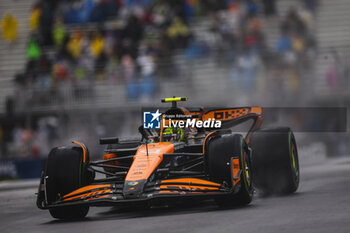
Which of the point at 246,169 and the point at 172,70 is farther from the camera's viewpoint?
the point at 172,70

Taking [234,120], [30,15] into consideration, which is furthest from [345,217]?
[30,15]

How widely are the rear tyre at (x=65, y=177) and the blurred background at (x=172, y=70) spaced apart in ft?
25.4

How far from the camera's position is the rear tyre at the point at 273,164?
9.70 m

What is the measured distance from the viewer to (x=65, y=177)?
27.3 ft

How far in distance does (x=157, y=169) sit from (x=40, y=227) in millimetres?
1464

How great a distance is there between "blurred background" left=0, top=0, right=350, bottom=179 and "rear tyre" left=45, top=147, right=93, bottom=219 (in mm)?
7729

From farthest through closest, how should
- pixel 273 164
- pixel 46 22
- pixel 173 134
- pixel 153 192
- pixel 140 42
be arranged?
1. pixel 46 22
2. pixel 140 42
3. pixel 273 164
4. pixel 173 134
5. pixel 153 192

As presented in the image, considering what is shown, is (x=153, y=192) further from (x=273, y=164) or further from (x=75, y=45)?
(x=75, y=45)

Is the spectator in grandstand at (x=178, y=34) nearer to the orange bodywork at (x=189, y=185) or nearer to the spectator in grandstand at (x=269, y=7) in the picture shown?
the spectator in grandstand at (x=269, y=7)

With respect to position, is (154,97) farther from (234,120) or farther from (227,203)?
(227,203)

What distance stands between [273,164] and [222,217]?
2.62m

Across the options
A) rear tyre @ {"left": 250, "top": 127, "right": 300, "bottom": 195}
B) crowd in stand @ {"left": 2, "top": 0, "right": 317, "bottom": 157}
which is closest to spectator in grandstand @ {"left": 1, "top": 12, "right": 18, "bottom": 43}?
crowd in stand @ {"left": 2, "top": 0, "right": 317, "bottom": 157}

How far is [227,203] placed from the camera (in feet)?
27.0

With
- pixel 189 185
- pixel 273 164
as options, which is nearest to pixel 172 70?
pixel 273 164
